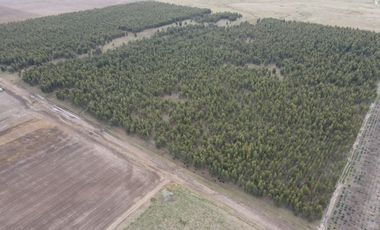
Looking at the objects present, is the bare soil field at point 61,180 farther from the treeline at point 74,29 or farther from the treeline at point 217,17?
the treeline at point 217,17

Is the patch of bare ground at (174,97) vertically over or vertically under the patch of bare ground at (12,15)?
under

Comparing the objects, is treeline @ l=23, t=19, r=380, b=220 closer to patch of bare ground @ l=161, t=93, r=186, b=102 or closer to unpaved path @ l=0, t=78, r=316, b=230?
patch of bare ground @ l=161, t=93, r=186, b=102

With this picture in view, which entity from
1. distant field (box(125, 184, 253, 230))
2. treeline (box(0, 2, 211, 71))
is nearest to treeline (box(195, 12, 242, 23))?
treeline (box(0, 2, 211, 71))

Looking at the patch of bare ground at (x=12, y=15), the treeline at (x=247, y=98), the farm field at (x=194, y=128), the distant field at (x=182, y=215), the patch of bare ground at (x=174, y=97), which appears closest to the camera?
the distant field at (x=182, y=215)

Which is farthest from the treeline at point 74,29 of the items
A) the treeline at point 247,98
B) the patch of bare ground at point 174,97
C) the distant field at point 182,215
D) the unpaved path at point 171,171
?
the distant field at point 182,215

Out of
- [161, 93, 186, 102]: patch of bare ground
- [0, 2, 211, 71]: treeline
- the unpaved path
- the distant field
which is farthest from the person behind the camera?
[0, 2, 211, 71]: treeline

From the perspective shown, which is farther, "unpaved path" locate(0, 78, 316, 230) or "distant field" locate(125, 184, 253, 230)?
"unpaved path" locate(0, 78, 316, 230)

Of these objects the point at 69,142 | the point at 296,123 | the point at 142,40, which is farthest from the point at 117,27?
the point at 296,123

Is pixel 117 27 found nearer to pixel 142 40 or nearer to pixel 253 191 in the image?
pixel 142 40
